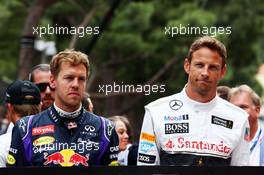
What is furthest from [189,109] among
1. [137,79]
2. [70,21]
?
[137,79]

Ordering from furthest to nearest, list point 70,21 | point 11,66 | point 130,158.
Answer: point 11,66 < point 70,21 < point 130,158

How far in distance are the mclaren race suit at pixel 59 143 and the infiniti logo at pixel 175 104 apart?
44cm

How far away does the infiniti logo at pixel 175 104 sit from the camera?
19.1 ft

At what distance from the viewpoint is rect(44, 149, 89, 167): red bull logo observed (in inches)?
223

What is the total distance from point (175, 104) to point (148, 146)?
0.34 m

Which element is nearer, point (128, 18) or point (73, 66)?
point (73, 66)

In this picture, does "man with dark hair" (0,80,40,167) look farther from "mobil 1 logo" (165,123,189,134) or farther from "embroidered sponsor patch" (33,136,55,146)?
"mobil 1 logo" (165,123,189,134)

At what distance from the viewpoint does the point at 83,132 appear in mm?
5746

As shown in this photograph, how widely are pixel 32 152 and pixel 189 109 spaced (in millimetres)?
1021

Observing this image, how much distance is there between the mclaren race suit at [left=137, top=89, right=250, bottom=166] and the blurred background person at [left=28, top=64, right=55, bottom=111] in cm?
166

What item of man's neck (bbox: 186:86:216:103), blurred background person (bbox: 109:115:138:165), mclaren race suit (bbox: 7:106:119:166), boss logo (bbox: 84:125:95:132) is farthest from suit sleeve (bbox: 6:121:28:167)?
blurred background person (bbox: 109:115:138:165)

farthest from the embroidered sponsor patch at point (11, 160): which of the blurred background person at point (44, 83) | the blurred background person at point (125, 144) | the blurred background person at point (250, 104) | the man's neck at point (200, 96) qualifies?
the blurred background person at point (250, 104)

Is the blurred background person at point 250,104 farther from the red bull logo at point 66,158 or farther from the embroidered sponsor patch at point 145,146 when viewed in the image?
the red bull logo at point 66,158

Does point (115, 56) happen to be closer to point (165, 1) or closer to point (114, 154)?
point (165, 1)
